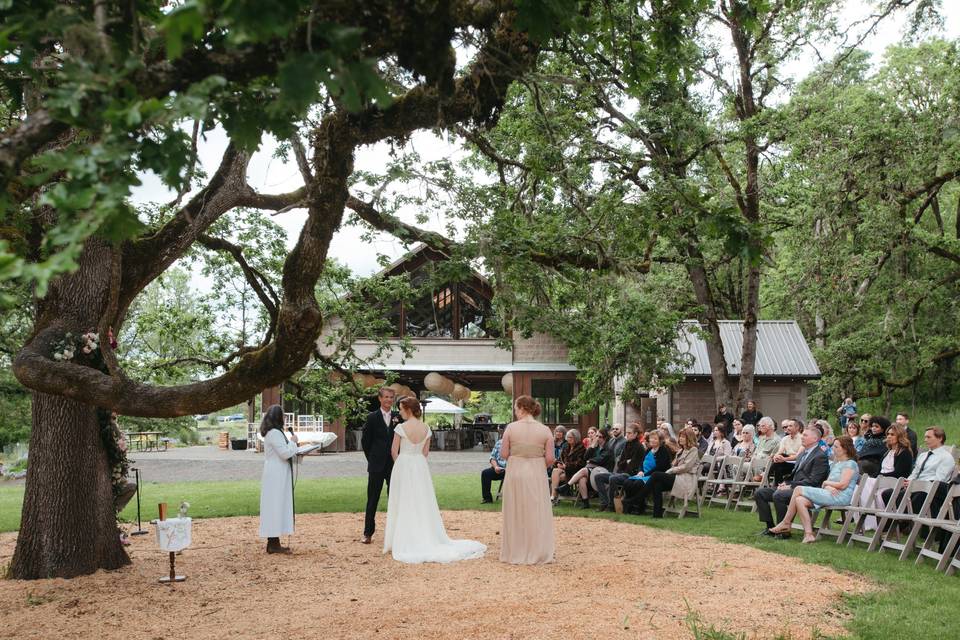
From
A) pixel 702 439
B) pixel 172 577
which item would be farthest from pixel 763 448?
pixel 172 577

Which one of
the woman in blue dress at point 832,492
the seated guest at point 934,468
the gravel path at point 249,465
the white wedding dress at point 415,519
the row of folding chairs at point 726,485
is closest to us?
the white wedding dress at point 415,519

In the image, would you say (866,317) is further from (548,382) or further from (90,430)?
(90,430)

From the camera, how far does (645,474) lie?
1280cm

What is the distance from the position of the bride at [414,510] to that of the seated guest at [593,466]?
4.46m

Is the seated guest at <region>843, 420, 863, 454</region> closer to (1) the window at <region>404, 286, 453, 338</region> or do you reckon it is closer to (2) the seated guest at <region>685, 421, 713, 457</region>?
(2) the seated guest at <region>685, 421, 713, 457</region>

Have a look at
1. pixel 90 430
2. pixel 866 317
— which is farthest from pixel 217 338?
pixel 866 317

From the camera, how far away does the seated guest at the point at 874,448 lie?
38.6 ft

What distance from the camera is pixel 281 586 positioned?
796cm

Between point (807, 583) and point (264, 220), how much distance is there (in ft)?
30.9

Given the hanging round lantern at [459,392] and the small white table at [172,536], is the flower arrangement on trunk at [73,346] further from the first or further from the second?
the hanging round lantern at [459,392]

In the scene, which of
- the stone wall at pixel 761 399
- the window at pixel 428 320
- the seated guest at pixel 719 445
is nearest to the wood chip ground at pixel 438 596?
the seated guest at pixel 719 445

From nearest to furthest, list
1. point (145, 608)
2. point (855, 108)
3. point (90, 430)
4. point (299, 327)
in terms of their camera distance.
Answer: point (299, 327)
point (145, 608)
point (90, 430)
point (855, 108)

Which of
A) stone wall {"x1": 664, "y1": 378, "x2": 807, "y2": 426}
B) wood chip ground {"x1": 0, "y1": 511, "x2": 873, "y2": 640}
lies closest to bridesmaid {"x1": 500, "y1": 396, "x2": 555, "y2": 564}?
wood chip ground {"x1": 0, "y1": 511, "x2": 873, "y2": 640}

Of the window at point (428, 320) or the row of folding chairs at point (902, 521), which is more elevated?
the window at point (428, 320)
